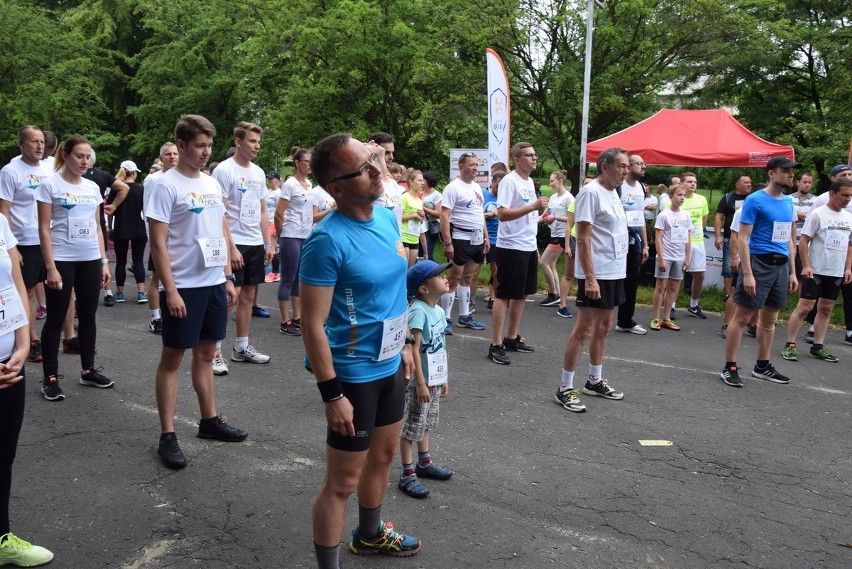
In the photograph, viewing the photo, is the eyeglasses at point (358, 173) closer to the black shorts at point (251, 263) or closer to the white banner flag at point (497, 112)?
the black shorts at point (251, 263)

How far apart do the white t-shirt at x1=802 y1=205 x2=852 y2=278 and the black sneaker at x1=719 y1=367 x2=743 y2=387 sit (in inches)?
78.6

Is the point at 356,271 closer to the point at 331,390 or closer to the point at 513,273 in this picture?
the point at 331,390

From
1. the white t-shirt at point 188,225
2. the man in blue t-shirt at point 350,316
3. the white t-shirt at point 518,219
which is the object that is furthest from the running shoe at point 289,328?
the man in blue t-shirt at point 350,316

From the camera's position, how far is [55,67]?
22.3m

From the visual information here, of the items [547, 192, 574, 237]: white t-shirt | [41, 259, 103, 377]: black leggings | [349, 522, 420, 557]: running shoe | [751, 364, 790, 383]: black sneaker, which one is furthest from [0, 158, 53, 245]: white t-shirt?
[547, 192, 574, 237]: white t-shirt

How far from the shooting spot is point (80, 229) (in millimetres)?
5746

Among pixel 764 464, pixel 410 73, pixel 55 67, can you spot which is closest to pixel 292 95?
pixel 410 73

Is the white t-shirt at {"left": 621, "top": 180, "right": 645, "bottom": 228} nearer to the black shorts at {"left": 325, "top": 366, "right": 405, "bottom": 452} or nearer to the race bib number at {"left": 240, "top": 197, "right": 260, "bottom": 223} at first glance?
the race bib number at {"left": 240, "top": 197, "right": 260, "bottom": 223}

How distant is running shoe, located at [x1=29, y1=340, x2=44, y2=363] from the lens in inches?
265

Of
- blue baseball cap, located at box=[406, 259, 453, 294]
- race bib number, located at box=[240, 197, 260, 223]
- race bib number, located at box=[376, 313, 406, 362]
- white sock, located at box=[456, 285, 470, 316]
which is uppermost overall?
race bib number, located at box=[240, 197, 260, 223]

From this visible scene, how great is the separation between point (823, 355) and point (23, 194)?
7980mm

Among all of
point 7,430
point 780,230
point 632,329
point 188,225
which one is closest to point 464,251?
point 632,329

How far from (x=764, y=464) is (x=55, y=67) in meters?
23.2

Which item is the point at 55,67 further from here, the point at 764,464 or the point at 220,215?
the point at 764,464
